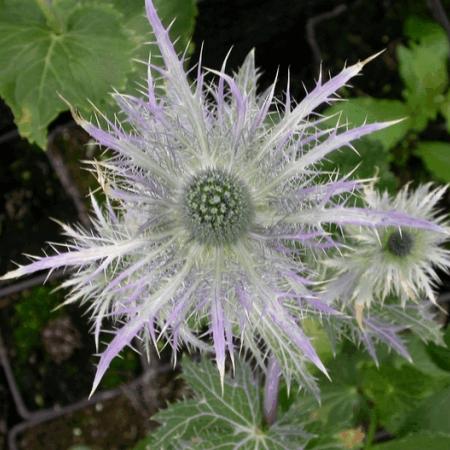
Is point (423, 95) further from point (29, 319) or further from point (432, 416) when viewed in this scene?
point (29, 319)

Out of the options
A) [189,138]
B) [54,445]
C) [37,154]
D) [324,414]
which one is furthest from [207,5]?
[54,445]

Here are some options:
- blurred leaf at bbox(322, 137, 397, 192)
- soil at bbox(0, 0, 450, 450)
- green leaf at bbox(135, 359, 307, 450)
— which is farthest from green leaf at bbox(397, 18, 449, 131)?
green leaf at bbox(135, 359, 307, 450)

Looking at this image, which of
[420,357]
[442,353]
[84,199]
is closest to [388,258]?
[442,353]

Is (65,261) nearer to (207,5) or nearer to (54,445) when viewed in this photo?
(207,5)

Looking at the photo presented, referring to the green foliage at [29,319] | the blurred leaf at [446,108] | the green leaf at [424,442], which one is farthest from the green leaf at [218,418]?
the blurred leaf at [446,108]

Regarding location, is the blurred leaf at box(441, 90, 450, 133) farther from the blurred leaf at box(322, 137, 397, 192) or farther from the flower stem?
the flower stem
